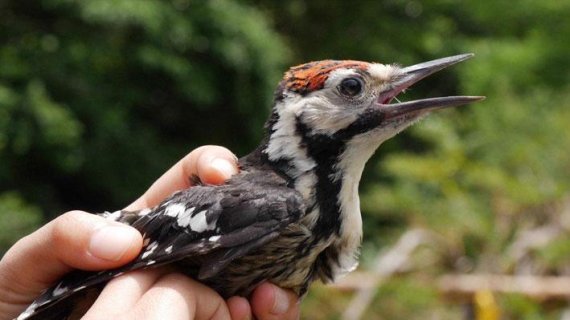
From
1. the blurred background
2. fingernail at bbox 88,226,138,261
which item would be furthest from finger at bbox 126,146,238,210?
the blurred background

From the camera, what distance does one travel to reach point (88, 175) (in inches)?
256

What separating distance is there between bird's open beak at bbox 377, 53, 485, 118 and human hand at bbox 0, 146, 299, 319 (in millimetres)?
548

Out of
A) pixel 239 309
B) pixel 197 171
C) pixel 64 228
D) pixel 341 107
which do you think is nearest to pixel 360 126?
pixel 341 107

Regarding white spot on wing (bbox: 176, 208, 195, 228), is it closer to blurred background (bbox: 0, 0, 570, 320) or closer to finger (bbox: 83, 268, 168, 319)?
finger (bbox: 83, 268, 168, 319)

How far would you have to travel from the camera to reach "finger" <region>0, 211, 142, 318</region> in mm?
2406

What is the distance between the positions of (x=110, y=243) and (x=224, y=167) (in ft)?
1.54

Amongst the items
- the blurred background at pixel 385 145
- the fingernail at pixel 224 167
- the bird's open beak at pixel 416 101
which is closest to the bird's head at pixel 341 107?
the bird's open beak at pixel 416 101

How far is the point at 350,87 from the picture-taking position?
105 inches

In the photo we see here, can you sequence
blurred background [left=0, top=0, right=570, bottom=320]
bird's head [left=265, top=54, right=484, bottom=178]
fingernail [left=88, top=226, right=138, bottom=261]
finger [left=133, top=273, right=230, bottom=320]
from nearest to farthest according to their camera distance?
finger [left=133, top=273, right=230, bottom=320], fingernail [left=88, top=226, right=138, bottom=261], bird's head [left=265, top=54, right=484, bottom=178], blurred background [left=0, top=0, right=570, bottom=320]

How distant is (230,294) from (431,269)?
1.96 metres

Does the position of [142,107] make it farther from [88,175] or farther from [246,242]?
[246,242]

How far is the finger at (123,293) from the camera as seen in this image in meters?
2.21

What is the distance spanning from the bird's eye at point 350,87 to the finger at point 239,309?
73 cm

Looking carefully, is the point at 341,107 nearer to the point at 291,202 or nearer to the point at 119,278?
the point at 291,202
